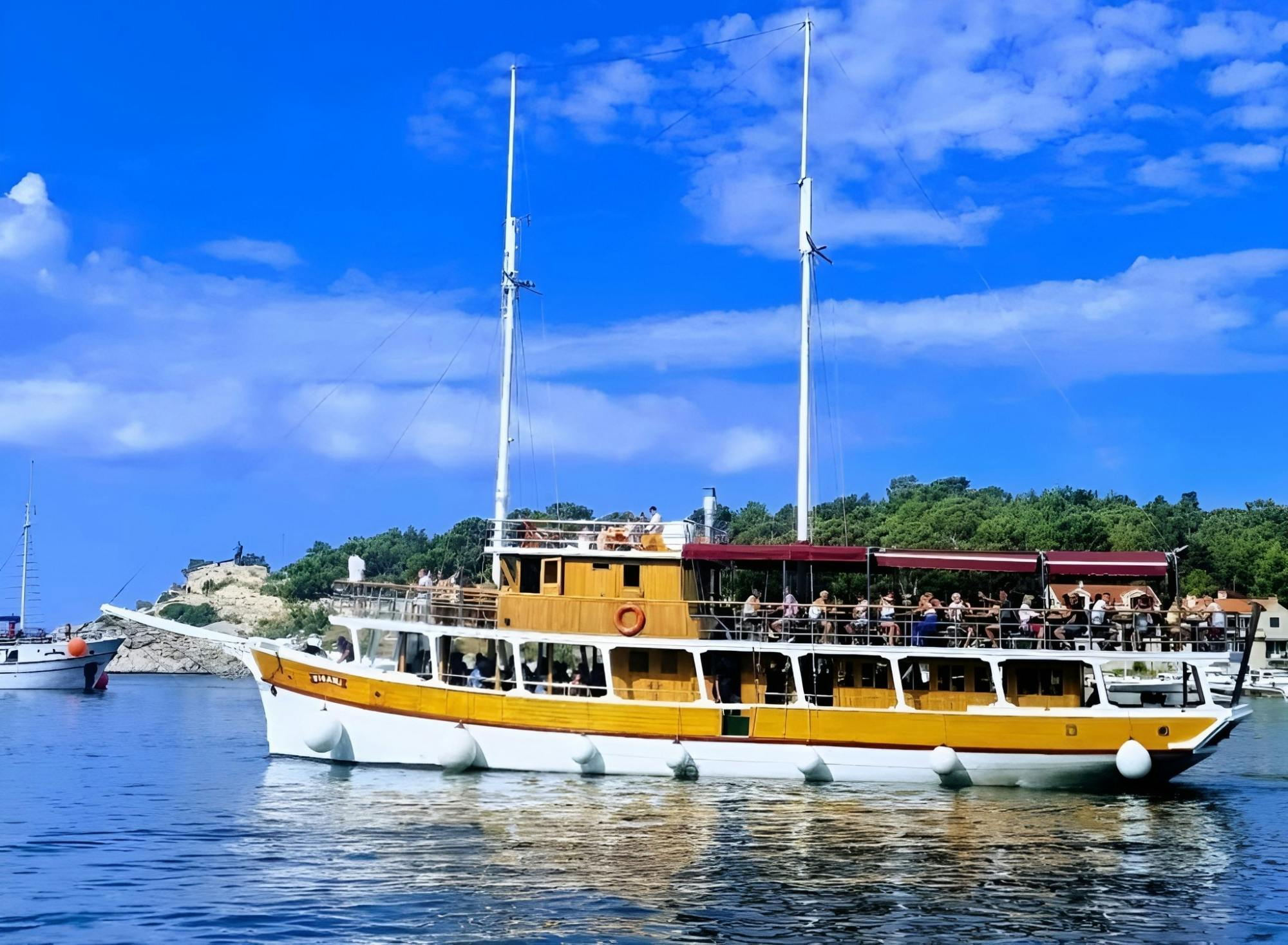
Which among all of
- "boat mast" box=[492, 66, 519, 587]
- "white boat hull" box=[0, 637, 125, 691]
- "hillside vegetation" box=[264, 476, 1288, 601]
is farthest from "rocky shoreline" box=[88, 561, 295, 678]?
"boat mast" box=[492, 66, 519, 587]

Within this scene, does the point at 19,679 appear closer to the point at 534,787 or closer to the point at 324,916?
the point at 534,787

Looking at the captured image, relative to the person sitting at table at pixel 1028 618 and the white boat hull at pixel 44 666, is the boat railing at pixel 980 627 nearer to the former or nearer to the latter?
the person sitting at table at pixel 1028 618

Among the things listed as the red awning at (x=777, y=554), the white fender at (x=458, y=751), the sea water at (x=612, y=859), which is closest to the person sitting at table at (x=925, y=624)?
the red awning at (x=777, y=554)

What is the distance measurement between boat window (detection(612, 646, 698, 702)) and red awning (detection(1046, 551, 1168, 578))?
28.3 ft

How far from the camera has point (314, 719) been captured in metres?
30.2

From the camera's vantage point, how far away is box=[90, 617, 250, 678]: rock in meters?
122

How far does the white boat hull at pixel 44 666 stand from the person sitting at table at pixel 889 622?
6135 centimetres

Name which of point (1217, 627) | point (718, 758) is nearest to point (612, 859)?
point (718, 758)

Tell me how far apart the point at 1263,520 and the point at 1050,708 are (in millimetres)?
80858

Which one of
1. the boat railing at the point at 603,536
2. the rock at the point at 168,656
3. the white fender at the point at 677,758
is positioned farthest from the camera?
the rock at the point at 168,656

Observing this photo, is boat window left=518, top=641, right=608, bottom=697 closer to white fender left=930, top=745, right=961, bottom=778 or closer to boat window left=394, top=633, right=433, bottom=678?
boat window left=394, top=633, right=433, bottom=678

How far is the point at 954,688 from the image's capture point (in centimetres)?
2938

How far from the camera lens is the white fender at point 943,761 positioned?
27844 mm

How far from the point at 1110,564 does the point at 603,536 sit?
1166cm
